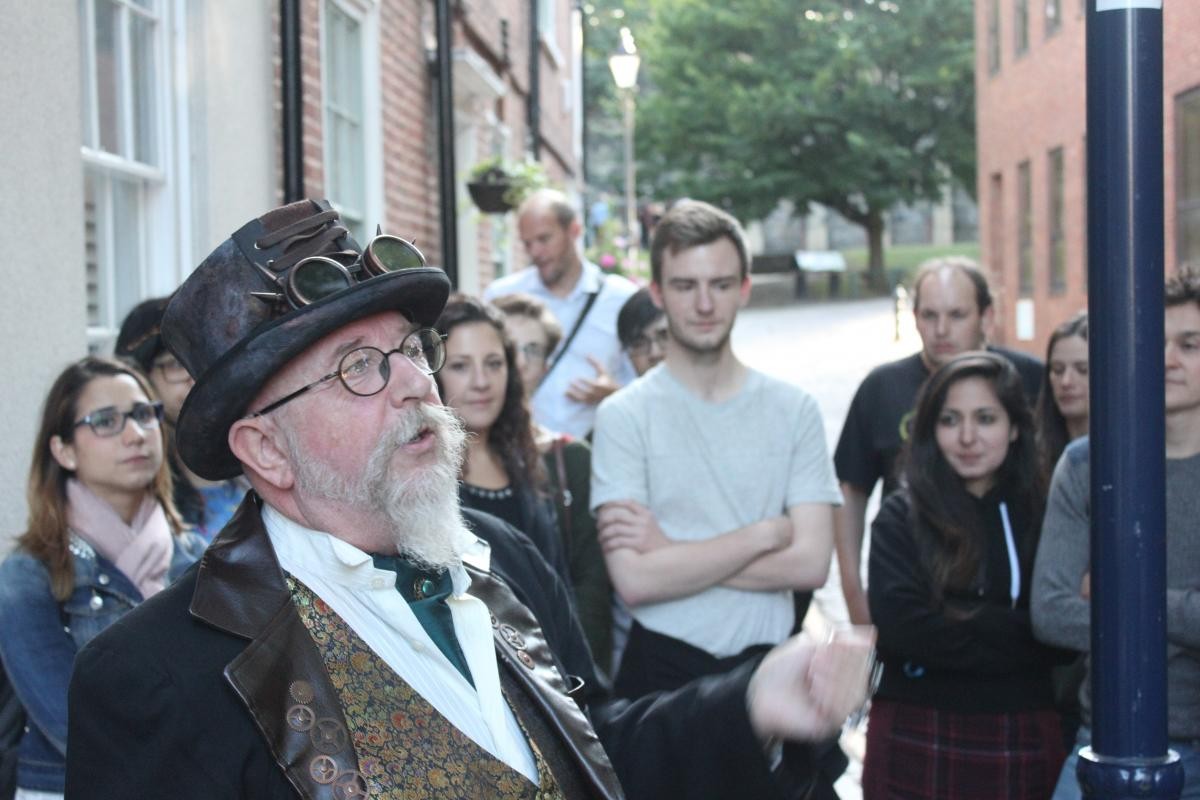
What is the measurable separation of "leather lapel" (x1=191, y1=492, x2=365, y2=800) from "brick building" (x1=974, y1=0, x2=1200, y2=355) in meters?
14.0

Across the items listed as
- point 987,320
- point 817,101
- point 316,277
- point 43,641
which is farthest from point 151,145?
point 817,101

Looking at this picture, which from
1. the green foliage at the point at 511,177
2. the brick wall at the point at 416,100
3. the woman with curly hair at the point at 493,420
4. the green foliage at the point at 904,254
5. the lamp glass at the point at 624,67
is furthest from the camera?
the green foliage at the point at 904,254

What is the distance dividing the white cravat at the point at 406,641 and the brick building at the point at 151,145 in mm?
2349

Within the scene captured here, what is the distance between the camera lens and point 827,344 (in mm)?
27328

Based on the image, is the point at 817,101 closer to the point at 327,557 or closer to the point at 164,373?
the point at 164,373

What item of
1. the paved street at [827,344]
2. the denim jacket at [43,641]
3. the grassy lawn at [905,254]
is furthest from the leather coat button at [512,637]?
the grassy lawn at [905,254]

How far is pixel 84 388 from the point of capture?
3.94 meters

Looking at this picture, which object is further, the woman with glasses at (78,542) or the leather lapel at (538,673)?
the woman with glasses at (78,542)

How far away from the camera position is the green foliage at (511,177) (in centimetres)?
1080

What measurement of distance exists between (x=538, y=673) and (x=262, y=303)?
0.73 m

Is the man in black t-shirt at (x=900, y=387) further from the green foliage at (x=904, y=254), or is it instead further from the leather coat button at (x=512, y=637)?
the green foliage at (x=904, y=254)

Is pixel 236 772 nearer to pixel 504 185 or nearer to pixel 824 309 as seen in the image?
pixel 504 185

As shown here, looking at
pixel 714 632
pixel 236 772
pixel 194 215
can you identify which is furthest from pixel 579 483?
pixel 236 772

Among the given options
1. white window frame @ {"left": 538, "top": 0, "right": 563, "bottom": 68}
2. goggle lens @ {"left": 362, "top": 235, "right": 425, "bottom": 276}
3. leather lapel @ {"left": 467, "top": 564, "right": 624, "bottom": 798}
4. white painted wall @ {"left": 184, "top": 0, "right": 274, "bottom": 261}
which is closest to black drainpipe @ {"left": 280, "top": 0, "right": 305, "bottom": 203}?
white painted wall @ {"left": 184, "top": 0, "right": 274, "bottom": 261}
